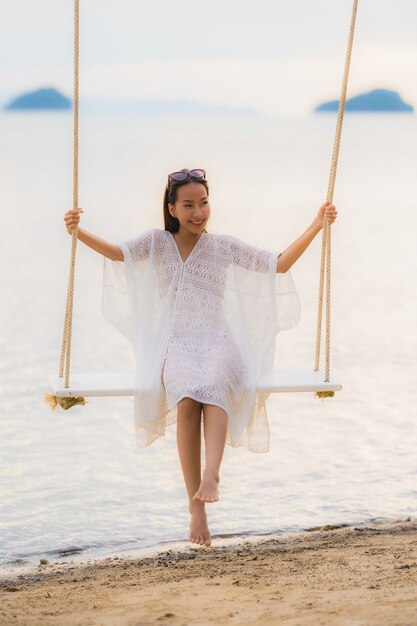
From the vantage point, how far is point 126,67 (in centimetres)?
5156

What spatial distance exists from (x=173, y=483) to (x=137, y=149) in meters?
36.4

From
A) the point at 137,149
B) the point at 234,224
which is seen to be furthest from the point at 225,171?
the point at 234,224

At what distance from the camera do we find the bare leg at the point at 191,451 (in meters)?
4.36

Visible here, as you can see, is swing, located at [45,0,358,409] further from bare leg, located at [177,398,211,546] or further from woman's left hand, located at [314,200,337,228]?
bare leg, located at [177,398,211,546]

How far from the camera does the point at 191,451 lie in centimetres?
438

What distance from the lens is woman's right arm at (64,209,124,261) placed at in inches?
180

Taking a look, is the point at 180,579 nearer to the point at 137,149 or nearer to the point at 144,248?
the point at 144,248

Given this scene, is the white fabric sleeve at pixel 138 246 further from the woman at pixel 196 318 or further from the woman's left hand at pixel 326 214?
the woman's left hand at pixel 326 214

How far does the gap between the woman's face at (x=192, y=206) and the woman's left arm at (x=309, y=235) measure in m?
0.35

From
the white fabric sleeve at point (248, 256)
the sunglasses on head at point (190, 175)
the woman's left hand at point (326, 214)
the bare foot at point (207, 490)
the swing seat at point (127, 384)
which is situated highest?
the sunglasses on head at point (190, 175)

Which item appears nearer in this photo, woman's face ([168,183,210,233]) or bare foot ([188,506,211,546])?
bare foot ([188,506,211,546])

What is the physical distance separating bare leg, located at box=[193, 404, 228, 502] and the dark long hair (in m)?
0.77

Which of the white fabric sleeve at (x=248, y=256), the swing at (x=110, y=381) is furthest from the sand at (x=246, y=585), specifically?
the white fabric sleeve at (x=248, y=256)

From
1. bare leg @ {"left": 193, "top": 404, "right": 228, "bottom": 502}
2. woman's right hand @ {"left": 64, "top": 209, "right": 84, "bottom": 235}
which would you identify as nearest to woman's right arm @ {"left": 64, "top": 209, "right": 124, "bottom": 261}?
woman's right hand @ {"left": 64, "top": 209, "right": 84, "bottom": 235}
